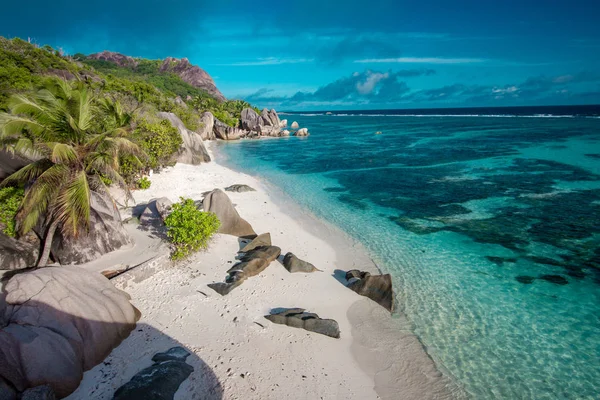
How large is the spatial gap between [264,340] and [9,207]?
898cm

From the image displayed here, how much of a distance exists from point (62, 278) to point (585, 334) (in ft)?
44.0

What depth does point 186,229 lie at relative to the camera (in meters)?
11.0

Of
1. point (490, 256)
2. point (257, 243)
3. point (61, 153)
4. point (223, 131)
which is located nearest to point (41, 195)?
point (61, 153)

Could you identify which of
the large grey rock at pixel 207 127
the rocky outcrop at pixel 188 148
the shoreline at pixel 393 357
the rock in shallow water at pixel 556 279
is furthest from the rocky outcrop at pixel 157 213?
the large grey rock at pixel 207 127

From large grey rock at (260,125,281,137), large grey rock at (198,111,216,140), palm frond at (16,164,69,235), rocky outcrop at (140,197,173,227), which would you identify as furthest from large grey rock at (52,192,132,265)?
large grey rock at (260,125,281,137)

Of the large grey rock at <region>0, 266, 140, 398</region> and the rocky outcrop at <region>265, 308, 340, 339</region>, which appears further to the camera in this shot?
the rocky outcrop at <region>265, 308, 340, 339</region>

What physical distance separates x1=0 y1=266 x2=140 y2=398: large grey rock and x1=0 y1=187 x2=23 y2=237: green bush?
2.69m

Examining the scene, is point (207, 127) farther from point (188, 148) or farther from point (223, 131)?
point (188, 148)

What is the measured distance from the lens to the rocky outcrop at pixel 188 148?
2803 centimetres

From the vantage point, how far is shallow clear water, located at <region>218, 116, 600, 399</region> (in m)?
7.78

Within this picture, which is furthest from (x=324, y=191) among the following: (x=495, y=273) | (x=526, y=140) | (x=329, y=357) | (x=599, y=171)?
(x=526, y=140)

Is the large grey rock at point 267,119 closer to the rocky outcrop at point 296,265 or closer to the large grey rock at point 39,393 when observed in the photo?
the rocky outcrop at point 296,265

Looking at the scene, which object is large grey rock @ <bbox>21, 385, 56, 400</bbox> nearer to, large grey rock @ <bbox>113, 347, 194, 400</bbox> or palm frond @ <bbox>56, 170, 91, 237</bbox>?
large grey rock @ <bbox>113, 347, 194, 400</bbox>

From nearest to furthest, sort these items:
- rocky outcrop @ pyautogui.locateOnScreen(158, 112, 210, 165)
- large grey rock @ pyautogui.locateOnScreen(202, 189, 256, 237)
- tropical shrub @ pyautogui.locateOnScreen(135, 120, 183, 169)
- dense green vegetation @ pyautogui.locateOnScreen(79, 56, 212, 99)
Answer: large grey rock @ pyautogui.locateOnScreen(202, 189, 256, 237), tropical shrub @ pyautogui.locateOnScreen(135, 120, 183, 169), rocky outcrop @ pyautogui.locateOnScreen(158, 112, 210, 165), dense green vegetation @ pyautogui.locateOnScreen(79, 56, 212, 99)
